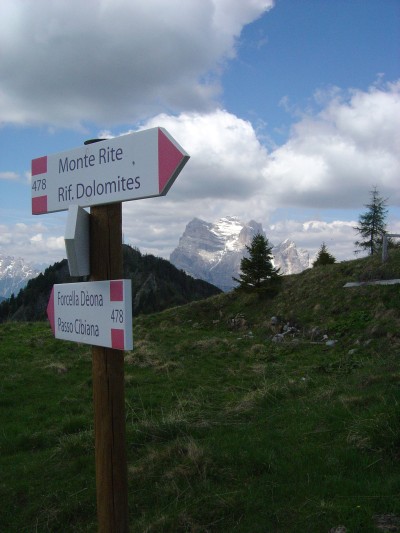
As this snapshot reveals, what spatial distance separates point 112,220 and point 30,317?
78763mm

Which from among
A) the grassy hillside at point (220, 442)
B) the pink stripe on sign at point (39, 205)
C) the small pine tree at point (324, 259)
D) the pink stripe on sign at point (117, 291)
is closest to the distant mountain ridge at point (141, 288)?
the small pine tree at point (324, 259)

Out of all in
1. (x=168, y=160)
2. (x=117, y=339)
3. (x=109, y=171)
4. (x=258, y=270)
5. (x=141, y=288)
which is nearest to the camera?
(x=168, y=160)

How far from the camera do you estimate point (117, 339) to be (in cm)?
275

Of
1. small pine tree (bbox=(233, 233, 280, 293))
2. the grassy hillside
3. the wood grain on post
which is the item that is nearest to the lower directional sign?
the wood grain on post

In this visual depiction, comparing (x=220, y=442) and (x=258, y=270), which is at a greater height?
(x=258, y=270)

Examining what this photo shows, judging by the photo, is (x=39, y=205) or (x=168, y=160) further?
(x=39, y=205)

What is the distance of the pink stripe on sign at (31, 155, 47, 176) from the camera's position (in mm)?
3361

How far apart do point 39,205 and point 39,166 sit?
294mm

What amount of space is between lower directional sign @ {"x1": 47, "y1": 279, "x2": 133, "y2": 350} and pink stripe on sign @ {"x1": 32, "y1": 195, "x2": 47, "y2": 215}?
23.2 inches

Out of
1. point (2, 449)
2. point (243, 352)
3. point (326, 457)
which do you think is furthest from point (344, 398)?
point (243, 352)

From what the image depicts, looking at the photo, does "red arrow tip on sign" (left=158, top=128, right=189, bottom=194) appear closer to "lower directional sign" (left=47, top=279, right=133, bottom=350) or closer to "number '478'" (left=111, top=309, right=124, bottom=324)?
"lower directional sign" (left=47, top=279, right=133, bottom=350)

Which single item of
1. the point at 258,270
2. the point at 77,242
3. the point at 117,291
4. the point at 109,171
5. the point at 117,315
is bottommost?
the point at 117,315

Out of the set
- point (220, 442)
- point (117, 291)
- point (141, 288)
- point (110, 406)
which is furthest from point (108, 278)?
point (141, 288)

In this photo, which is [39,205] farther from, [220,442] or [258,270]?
[258,270]
